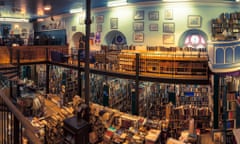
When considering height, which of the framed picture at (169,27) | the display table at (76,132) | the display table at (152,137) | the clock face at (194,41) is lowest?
the display table at (152,137)

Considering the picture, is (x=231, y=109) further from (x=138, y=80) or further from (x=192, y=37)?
(x=192, y=37)

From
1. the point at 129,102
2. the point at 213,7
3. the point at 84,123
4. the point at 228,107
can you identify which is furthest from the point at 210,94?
the point at 84,123

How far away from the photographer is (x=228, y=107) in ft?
26.1

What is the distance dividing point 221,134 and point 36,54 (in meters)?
9.53

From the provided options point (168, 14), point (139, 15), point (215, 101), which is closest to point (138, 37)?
point (139, 15)

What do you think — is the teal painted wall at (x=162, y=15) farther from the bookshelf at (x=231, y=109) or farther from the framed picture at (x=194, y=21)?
the bookshelf at (x=231, y=109)

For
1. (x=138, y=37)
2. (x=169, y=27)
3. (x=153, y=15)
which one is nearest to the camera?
(x=169, y=27)

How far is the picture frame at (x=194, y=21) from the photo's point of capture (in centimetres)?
1069

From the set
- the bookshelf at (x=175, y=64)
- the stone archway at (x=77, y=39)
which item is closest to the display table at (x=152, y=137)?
the bookshelf at (x=175, y=64)

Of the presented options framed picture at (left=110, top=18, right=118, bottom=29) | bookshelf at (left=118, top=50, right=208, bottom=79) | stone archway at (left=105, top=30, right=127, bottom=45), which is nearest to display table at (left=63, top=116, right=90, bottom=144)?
bookshelf at (left=118, top=50, right=208, bottom=79)

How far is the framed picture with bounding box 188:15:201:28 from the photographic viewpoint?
35.1 feet

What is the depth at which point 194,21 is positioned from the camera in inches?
423

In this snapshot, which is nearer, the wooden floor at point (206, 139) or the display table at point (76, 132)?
the display table at point (76, 132)

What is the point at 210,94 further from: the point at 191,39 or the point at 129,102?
the point at 191,39
